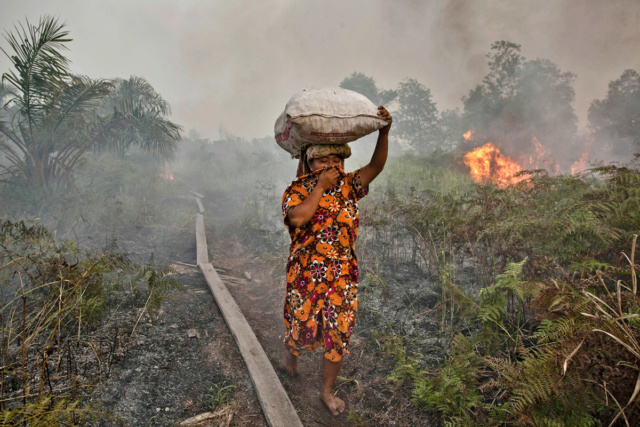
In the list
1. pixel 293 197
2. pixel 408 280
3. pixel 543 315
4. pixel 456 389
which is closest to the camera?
pixel 543 315

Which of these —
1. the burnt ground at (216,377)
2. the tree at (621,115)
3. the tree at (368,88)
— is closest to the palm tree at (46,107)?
the burnt ground at (216,377)

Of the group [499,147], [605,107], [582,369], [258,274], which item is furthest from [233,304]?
[605,107]

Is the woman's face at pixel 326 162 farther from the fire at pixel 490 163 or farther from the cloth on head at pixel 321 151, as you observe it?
the fire at pixel 490 163

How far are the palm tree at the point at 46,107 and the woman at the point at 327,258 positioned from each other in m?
7.10

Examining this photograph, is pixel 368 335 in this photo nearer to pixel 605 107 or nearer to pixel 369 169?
pixel 369 169

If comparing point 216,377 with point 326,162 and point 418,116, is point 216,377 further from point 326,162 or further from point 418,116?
point 418,116

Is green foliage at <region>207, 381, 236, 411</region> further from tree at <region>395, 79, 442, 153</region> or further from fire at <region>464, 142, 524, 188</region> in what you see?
tree at <region>395, 79, 442, 153</region>

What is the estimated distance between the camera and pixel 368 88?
3484cm

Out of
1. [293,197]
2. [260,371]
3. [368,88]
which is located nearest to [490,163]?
[293,197]

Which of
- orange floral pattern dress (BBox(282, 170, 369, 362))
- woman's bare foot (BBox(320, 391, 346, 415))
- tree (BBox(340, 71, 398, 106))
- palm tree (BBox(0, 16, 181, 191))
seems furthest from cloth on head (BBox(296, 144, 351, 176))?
tree (BBox(340, 71, 398, 106))

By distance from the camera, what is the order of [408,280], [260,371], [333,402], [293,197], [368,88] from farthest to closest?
[368,88] < [408,280] < [260,371] < [333,402] < [293,197]

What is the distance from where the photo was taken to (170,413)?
2.09 metres

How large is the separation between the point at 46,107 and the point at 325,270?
324 inches

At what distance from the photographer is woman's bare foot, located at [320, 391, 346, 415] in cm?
227
